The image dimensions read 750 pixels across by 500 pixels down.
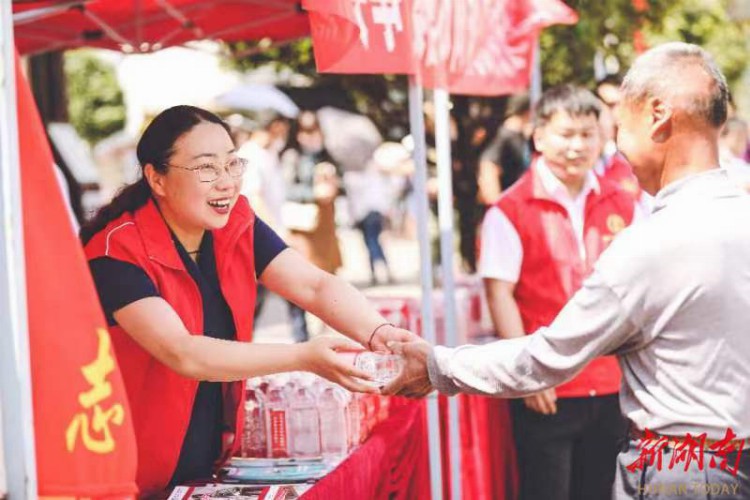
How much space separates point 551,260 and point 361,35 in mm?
1160

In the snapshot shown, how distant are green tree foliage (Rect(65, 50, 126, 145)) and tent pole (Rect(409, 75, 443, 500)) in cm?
2392

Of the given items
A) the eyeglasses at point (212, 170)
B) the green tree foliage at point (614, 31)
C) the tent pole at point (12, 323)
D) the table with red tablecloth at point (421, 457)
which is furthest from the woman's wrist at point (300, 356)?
the green tree foliage at point (614, 31)

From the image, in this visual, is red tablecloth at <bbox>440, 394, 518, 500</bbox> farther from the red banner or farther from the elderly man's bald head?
the elderly man's bald head

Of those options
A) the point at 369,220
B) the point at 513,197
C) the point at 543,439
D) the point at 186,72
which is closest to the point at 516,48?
the point at 513,197

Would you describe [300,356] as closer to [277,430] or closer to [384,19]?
[277,430]

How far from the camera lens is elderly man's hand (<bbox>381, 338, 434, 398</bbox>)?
3.19m

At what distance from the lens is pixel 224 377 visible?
284 cm

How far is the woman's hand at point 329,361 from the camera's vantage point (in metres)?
2.90

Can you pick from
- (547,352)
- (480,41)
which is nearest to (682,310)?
(547,352)

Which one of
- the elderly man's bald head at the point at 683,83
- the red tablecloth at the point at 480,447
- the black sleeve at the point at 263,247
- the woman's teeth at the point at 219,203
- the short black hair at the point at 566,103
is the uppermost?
the short black hair at the point at 566,103

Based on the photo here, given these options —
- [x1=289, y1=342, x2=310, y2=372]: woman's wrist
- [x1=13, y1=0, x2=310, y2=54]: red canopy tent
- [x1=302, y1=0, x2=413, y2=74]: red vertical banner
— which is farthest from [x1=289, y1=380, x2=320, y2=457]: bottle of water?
[x1=13, y1=0, x2=310, y2=54]: red canopy tent

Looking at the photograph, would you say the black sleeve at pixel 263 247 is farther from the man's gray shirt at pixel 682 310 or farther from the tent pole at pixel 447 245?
the man's gray shirt at pixel 682 310

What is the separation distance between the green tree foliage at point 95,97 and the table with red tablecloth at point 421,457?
23.7 metres

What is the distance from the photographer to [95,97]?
27.1m
